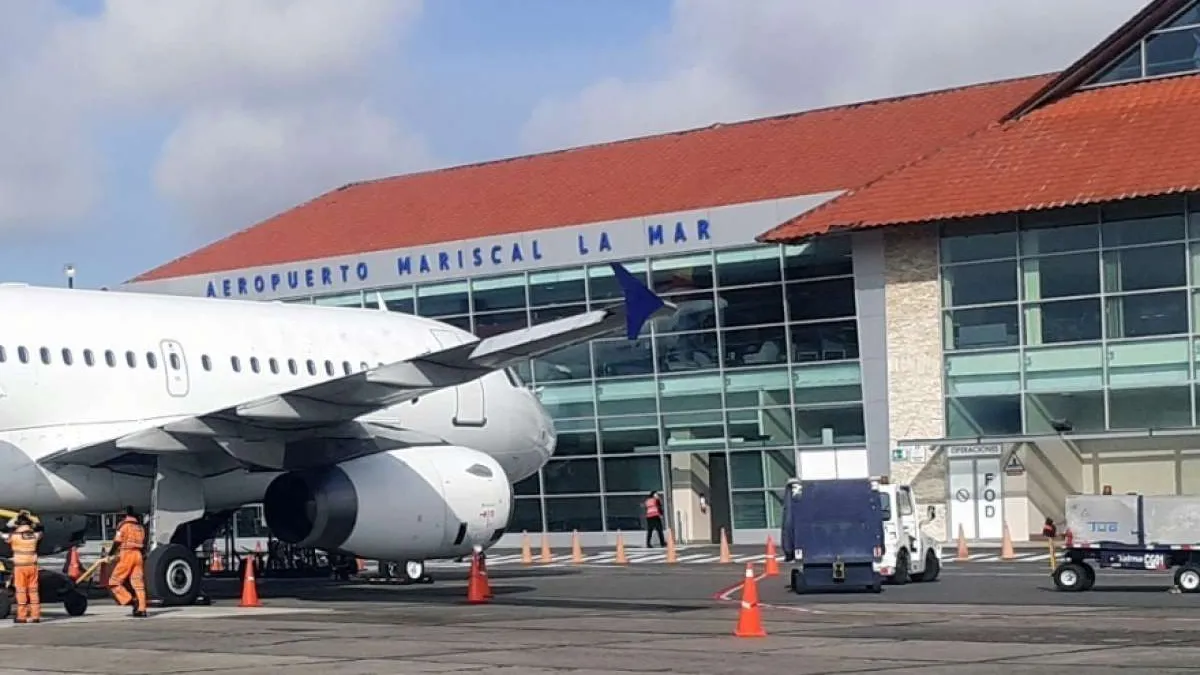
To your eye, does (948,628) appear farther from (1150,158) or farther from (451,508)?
(1150,158)

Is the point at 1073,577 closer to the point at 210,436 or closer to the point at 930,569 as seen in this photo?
the point at 930,569

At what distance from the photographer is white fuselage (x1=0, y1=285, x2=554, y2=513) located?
22.3m

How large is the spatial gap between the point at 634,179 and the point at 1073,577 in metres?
24.9

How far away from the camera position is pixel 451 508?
939 inches

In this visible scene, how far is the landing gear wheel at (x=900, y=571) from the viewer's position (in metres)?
26.7

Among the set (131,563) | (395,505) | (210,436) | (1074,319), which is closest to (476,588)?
(395,505)

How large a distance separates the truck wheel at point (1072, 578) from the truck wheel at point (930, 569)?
11.5ft

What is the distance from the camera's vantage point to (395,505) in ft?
76.8

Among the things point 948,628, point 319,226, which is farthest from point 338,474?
point 319,226

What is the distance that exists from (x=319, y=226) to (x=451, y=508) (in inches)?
1195

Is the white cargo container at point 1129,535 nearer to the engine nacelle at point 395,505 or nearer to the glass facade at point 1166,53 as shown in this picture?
the engine nacelle at point 395,505

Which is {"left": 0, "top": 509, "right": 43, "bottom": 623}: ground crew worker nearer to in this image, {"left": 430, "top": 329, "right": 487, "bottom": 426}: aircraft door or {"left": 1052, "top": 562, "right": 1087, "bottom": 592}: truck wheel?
{"left": 430, "top": 329, "right": 487, "bottom": 426}: aircraft door

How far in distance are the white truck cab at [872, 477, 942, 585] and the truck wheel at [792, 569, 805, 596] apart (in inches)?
45.1

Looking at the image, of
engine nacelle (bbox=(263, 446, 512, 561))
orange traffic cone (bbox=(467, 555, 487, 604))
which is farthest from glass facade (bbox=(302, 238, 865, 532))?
orange traffic cone (bbox=(467, 555, 487, 604))
